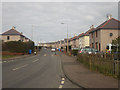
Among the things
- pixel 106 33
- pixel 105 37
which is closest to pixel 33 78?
pixel 105 37

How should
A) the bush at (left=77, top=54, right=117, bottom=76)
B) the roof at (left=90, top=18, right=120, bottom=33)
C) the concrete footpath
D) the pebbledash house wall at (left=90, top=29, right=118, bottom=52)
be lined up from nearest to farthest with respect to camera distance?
1. the concrete footpath
2. the bush at (left=77, top=54, right=117, bottom=76)
3. the pebbledash house wall at (left=90, top=29, right=118, bottom=52)
4. the roof at (left=90, top=18, right=120, bottom=33)


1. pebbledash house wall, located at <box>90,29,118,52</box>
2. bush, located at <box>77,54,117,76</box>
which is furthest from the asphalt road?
pebbledash house wall, located at <box>90,29,118,52</box>

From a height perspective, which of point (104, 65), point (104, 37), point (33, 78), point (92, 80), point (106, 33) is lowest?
point (33, 78)

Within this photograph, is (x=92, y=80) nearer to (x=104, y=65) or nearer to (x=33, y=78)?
(x=104, y=65)

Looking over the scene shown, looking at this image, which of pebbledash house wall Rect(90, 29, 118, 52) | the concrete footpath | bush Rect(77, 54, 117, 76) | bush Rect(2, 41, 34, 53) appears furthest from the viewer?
pebbledash house wall Rect(90, 29, 118, 52)

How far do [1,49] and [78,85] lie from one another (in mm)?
29578

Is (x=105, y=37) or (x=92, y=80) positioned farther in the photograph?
(x=105, y=37)

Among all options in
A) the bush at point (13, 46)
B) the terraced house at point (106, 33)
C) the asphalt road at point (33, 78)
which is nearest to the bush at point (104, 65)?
the asphalt road at point (33, 78)

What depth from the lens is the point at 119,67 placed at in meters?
7.66

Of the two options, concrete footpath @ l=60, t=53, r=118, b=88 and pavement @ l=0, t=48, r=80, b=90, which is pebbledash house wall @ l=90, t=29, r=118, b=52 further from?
concrete footpath @ l=60, t=53, r=118, b=88

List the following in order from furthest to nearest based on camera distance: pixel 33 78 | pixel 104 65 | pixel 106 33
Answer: pixel 106 33 < pixel 104 65 < pixel 33 78

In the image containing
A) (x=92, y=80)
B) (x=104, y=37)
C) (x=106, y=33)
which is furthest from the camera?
(x=106, y=33)

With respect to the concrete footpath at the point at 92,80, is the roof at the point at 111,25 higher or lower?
higher

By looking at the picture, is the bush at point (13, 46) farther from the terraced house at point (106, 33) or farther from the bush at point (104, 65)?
the bush at point (104, 65)
